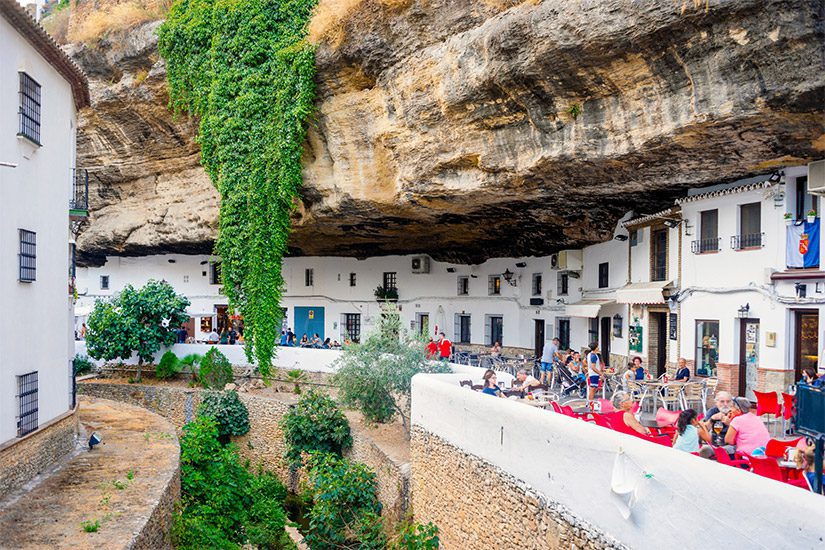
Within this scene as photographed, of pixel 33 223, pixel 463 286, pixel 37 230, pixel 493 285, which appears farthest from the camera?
pixel 463 286

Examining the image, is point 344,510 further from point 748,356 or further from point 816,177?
point 816,177

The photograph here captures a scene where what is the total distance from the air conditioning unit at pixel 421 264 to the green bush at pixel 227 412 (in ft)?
30.4

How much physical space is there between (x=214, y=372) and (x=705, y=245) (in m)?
16.0

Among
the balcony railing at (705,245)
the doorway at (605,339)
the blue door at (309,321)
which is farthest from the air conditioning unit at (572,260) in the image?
the blue door at (309,321)

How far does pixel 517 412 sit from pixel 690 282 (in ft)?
27.3

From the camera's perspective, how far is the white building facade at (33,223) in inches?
432

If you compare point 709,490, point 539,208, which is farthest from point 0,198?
point 539,208

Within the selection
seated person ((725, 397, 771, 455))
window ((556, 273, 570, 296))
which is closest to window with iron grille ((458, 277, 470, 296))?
window ((556, 273, 570, 296))

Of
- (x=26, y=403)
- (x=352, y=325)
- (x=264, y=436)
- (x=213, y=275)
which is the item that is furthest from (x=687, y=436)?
(x=213, y=275)

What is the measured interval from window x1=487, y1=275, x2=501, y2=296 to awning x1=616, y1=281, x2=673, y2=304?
813 cm

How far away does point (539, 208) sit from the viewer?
18.8 meters

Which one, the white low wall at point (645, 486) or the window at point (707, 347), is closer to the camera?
the white low wall at point (645, 486)

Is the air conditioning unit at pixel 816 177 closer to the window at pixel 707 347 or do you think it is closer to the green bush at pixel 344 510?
the window at pixel 707 347

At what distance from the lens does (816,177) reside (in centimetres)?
1222
